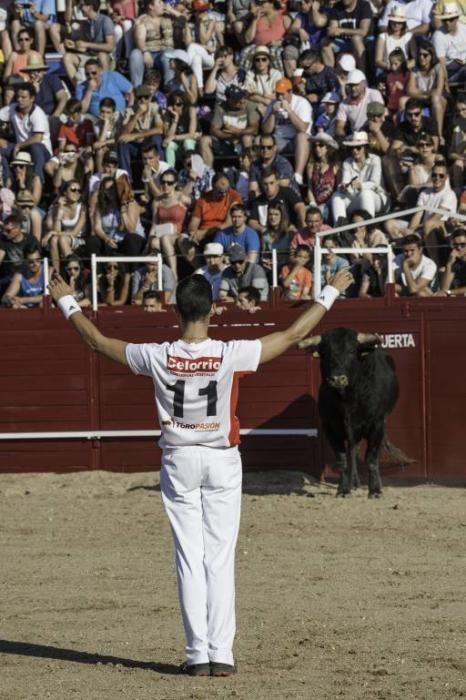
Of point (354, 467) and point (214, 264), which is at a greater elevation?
point (214, 264)

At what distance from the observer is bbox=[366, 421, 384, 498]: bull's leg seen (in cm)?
1361

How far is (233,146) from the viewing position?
17250 millimetres

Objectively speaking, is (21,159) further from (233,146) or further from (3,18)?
(3,18)

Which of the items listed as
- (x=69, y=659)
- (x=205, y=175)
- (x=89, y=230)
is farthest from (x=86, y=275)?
(x=69, y=659)

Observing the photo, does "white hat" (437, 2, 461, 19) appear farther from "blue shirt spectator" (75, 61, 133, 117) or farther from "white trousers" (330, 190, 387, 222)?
"blue shirt spectator" (75, 61, 133, 117)

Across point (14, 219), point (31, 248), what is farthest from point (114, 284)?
point (14, 219)

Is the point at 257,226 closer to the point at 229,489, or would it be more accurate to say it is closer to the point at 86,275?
the point at 86,275

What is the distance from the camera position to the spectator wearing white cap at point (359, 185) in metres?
15.6

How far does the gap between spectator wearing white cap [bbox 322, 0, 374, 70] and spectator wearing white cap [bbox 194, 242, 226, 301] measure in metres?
3.36

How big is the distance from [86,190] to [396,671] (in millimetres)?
10689

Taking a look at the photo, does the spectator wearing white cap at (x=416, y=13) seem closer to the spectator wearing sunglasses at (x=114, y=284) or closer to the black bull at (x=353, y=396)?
the spectator wearing sunglasses at (x=114, y=284)

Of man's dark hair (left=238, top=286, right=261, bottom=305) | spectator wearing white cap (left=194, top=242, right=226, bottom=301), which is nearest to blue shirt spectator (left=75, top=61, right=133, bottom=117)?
spectator wearing white cap (left=194, top=242, right=226, bottom=301)

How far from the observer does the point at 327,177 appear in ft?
52.9

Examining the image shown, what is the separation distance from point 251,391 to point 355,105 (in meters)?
3.45
